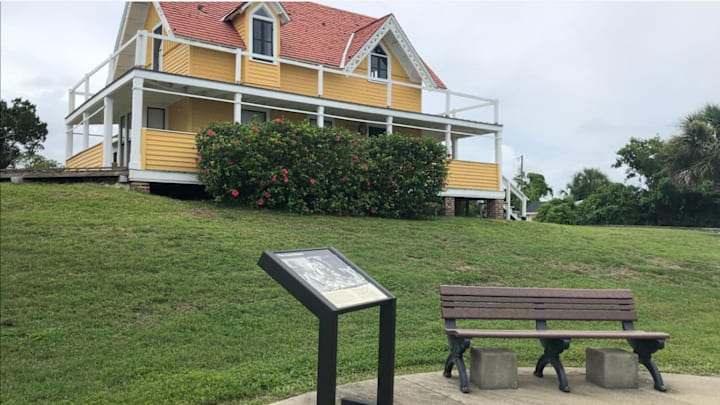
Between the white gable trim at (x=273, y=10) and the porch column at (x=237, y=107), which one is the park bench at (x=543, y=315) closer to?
the porch column at (x=237, y=107)

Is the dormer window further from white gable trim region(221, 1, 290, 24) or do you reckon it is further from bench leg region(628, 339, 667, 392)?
bench leg region(628, 339, 667, 392)

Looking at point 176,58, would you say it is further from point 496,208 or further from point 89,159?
point 496,208

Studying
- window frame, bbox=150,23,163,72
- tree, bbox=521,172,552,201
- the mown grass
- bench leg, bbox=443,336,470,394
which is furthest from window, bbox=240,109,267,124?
tree, bbox=521,172,552,201

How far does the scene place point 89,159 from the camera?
60.8ft

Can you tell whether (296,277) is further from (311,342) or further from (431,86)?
(431,86)

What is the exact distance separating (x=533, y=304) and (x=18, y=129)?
4351 centimetres

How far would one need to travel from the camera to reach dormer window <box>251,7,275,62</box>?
787 inches

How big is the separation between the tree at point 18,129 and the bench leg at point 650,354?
4241 centimetres

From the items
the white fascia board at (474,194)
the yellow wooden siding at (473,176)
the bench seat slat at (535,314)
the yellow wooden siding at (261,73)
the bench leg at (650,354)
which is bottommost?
the bench leg at (650,354)

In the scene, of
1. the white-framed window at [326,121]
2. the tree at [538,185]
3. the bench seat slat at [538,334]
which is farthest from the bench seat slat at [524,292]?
the tree at [538,185]

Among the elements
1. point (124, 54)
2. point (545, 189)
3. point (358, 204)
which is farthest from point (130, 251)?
point (545, 189)

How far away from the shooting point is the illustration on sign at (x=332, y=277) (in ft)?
14.9

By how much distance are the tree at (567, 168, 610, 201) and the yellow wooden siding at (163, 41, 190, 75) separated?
46188 millimetres

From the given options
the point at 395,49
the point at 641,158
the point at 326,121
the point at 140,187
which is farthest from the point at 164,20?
the point at 641,158
